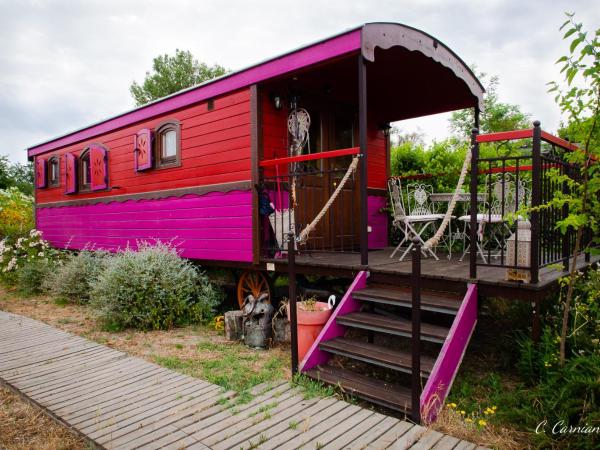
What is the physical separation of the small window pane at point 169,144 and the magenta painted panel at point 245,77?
1.14 ft

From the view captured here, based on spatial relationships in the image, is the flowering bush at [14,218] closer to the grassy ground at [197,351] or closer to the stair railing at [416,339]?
the grassy ground at [197,351]

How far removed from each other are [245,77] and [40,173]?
7.58 meters

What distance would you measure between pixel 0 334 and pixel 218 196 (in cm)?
311

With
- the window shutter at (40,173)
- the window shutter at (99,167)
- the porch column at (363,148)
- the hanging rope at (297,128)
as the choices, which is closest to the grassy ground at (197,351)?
the porch column at (363,148)

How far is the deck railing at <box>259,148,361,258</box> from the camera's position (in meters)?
4.84

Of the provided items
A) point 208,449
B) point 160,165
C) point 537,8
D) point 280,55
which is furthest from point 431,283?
point 537,8

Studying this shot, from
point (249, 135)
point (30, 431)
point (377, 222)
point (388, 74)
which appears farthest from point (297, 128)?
point (30, 431)

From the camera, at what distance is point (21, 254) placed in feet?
30.7

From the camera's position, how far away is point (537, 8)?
34.3 feet

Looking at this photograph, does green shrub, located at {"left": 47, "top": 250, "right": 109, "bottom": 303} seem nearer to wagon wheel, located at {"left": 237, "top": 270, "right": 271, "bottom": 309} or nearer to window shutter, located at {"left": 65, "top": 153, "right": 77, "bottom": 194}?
window shutter, located at {"left": 65, "top": 153, "right": 77, "bottom": 194}

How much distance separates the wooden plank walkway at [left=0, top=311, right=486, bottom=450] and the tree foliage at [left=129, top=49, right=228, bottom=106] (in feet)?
95.0

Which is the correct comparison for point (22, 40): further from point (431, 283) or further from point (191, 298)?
point (431, 283)

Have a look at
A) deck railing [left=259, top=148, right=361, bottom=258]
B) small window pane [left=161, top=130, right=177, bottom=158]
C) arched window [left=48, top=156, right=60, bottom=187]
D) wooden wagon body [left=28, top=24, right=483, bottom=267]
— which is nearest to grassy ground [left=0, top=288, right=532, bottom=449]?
wooden wagon body [left=28, top=24, right=483, bottom=267]

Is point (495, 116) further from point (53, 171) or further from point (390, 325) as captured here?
point (53, 171)
